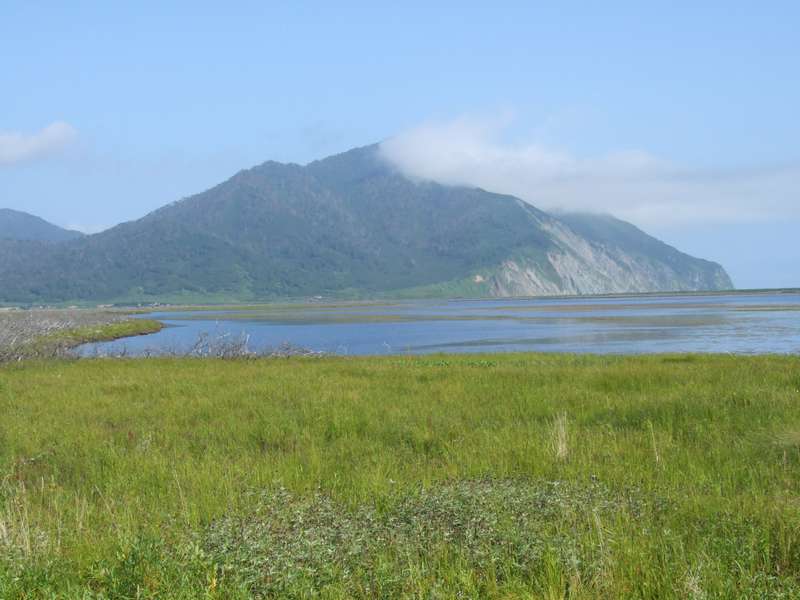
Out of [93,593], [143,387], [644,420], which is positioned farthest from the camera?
[143,387]

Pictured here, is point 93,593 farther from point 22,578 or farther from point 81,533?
point 81,533

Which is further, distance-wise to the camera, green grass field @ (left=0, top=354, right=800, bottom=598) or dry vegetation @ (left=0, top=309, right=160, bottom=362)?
dry vegetation @ (left=0, top=309, right=160, bottom=362)

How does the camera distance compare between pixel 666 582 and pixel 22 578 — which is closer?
pixel 666 582

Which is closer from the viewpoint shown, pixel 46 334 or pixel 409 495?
pixel 409 495

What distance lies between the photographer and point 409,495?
870 cm

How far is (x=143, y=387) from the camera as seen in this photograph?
22062 millimetres

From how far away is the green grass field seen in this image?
6.35m

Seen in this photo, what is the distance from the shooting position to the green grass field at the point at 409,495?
635 centimetres

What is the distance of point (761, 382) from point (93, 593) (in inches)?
715

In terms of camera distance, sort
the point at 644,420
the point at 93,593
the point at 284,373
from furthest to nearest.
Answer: the point at 284,373 → the point at 644,420 → the point at 93,593

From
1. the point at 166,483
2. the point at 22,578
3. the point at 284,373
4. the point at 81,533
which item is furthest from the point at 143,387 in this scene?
the point at 22,578

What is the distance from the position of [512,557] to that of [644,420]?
A: 337 inches

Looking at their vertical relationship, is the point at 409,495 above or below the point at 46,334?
above

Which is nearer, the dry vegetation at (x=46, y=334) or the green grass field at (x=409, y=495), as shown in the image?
the green grass field at (x=409, y=495)
